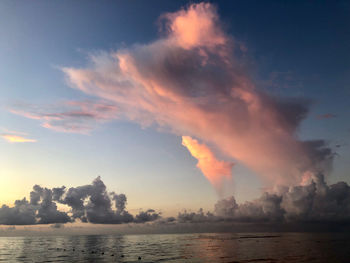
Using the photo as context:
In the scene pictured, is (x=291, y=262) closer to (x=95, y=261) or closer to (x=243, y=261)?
(x=243, y=261)

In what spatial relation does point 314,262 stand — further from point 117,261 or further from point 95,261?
point 95,261

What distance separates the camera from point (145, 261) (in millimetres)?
109375

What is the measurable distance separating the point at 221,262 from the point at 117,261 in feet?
156

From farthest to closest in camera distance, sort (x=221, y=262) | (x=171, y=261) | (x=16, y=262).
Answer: (x=16, y=262) → (x=171, y=261) → (x=221, y=262)

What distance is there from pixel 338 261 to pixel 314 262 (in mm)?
10707

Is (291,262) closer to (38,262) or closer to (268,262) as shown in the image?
(268,262)

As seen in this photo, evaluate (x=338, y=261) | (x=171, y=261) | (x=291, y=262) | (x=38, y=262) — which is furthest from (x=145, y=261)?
(x=338, y=261)

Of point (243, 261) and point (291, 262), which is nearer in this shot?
point (291, 262)

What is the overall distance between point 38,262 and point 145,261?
49413mm

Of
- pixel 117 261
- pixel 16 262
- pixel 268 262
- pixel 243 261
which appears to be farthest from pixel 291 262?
pixel 16 262

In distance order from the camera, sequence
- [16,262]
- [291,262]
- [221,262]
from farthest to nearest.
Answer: [16,262], [221,262], [291,262]

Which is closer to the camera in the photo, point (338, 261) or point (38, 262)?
point (338, 261)

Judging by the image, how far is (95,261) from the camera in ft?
368

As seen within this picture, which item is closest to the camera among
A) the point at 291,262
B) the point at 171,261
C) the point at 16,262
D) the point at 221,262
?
the point at 291,262
